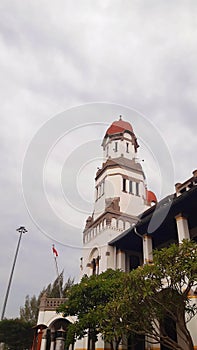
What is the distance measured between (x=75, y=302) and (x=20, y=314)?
2857cm

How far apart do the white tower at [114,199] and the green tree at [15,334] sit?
9.56 metres

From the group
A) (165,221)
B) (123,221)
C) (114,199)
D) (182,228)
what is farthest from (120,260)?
(182,228)

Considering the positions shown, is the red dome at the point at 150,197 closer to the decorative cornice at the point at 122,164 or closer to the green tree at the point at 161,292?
the decorative cornice at the point at 122,164

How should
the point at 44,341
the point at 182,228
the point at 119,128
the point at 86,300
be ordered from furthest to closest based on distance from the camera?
the point at 119,128
the point at 44,341
the point at 182,228
the point at 86,300

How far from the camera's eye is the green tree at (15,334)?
1180 inches

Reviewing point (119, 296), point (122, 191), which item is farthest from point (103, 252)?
point (119, 296)

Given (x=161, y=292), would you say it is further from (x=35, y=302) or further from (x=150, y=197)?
(x=35, y=302)

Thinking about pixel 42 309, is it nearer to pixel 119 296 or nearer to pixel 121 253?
pixel 121 253

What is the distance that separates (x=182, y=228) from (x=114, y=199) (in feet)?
39.5

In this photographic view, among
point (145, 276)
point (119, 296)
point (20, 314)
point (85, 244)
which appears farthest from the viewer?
point (20, 314)

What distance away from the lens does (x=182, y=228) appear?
1616 cm

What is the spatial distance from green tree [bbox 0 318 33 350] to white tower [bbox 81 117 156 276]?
9.56 metres

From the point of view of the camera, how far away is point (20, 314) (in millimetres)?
40281

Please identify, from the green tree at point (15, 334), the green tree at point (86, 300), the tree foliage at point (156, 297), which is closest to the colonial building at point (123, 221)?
the green tree at point (86, 300)
